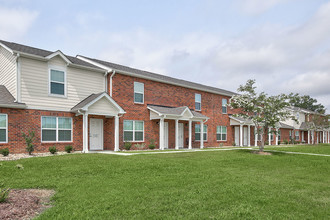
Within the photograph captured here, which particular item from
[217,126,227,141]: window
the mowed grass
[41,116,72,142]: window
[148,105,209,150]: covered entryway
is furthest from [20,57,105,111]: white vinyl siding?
[217,126,227,141]: window

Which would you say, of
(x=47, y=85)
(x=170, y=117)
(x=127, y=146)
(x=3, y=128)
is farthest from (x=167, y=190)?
(x=170, y=117)

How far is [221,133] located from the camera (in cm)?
2809

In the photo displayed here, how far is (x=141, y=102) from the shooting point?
20281mm

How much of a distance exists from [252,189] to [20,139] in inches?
502

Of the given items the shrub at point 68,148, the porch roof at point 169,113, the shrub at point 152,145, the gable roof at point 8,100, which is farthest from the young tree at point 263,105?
the gable roof at point 8,100

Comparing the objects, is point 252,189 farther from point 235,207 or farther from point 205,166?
point 205,166

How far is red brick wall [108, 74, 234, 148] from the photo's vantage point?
18.9 meters

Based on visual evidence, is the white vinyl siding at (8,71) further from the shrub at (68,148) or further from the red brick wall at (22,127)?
the shrub at (68,148)

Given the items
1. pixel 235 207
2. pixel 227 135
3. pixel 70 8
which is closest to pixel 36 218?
pixel 235 207

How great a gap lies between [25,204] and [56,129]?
441 inches

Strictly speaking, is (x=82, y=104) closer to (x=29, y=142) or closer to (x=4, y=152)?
(x=29, y=142)

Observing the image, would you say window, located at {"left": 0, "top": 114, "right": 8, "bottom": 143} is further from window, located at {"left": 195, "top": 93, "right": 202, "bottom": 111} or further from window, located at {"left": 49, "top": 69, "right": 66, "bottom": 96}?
window, located at {"left": 195, "top": 93, "right": 202, "bottom": 111}

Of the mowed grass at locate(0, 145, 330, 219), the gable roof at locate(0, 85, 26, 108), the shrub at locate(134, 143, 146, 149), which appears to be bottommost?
the shrub at locate(134, 143, 146, 149)

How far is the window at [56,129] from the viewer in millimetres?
15391
